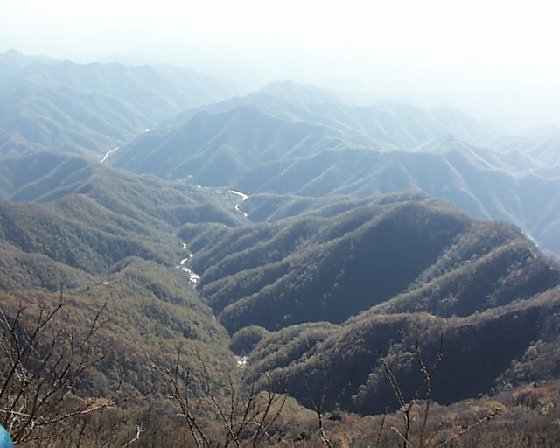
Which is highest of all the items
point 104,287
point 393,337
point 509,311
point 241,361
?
point 509,311

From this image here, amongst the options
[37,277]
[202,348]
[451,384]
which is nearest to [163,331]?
[202,348]

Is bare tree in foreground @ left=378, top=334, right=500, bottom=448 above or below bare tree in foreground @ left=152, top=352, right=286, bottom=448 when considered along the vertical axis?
above

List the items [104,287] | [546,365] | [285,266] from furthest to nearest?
[285,266] → [104,287] → [546,365]

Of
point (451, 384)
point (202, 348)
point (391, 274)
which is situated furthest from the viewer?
point (391, 274)

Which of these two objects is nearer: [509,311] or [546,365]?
[546,365]

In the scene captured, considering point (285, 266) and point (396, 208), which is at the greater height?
point (396, 208)

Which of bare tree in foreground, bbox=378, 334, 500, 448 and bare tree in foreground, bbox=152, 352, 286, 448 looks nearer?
bare tree in foreground, bbox=378, 334, 500, 448

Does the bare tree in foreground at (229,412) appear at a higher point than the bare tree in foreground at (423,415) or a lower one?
lower

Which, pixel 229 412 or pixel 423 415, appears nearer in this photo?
pixel 423 415

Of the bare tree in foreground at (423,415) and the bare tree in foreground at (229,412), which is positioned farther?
the bare tree in foreground at (229,412)

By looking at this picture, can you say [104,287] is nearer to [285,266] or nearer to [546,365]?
[285,266]

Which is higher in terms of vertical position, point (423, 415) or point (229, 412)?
point (423, 415)
